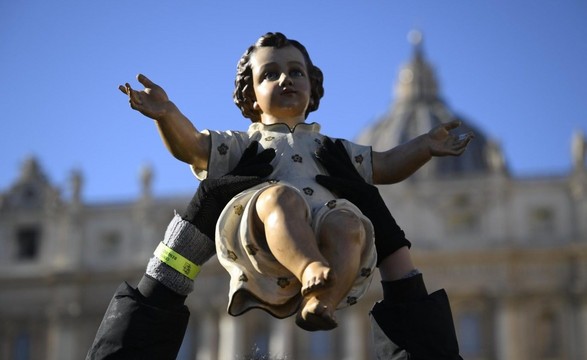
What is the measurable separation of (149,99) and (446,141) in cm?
83

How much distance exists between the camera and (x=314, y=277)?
9.20 ft

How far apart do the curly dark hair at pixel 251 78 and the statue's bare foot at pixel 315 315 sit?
32.8 inches

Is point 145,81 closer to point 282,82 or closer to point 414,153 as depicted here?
point 282,82

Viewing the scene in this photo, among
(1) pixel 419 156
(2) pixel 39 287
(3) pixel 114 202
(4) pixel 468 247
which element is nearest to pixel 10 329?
(2) pixel 39 287

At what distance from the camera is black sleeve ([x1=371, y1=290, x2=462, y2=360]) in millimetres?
3121

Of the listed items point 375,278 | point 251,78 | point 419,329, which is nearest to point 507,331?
point 375,278

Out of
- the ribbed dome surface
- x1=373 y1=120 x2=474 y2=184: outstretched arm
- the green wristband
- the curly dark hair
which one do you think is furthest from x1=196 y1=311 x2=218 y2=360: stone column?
the green wristband

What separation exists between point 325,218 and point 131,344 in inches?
22.6

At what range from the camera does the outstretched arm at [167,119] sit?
10.4 ft

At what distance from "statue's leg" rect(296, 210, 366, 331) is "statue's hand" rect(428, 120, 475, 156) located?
513mm

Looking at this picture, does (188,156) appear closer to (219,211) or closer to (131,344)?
(219,211)

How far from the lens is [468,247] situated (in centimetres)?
2906

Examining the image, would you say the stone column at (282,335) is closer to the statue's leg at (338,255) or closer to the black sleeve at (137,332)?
the black sleeve at (137,332)

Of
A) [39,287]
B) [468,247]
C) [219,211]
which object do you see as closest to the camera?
[219,211]
